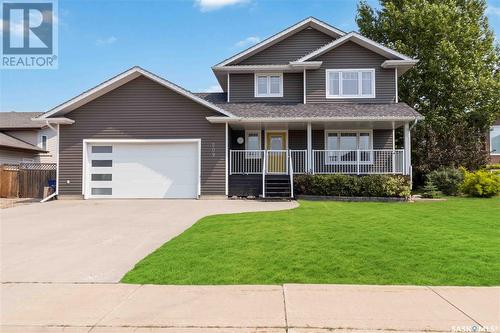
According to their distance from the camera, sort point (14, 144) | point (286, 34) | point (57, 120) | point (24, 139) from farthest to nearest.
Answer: point (24, 139)
point (14, 144)
point (286, 34)
point (57, 120)

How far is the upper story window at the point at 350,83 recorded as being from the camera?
18.0 metres

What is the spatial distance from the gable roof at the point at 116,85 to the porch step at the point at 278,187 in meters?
3.43

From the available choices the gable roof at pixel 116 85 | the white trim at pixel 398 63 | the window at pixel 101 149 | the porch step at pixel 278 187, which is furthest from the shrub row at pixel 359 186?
the window at pixel 101 149

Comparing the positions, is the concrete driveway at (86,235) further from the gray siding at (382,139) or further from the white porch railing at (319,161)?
the gray siding at (382,139)

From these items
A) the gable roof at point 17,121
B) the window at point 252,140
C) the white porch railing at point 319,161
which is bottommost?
the white porch railing at point 319,161

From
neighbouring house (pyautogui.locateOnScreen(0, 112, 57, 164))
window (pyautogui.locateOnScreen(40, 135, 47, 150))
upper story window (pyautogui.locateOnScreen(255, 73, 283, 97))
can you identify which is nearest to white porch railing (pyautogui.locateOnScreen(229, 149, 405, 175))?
upper story window (pyautogui.locateOnScreen(255, 73, 283, 97))

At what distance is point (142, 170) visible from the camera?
1603 cm

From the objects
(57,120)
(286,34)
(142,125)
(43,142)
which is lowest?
(142,125)

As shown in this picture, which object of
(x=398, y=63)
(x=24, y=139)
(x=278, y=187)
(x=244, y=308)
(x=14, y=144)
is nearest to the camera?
(x=244, y=308)

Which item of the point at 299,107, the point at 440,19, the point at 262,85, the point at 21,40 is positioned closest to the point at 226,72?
the point at 262,85

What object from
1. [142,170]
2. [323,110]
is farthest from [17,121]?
[323,110]

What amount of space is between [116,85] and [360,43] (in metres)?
11.7

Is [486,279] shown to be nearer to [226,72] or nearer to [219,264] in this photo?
[219,264]

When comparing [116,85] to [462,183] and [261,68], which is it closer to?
[261,68]
